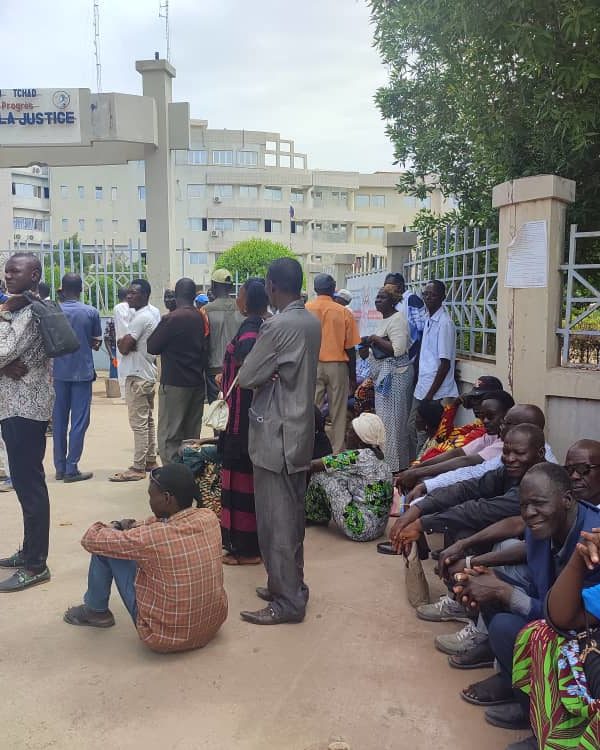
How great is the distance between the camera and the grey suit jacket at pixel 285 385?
3.50 meters

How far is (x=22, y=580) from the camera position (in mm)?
3949

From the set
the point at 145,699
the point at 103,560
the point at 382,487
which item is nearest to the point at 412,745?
the point at 145,699

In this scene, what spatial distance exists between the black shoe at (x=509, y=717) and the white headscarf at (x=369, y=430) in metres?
2.18

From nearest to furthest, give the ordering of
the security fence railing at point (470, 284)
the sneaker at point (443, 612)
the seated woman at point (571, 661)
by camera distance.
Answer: the seated woman at point (571, 661)
the sneaker at point (443, 612)
the security fence railing at point (470, 284)

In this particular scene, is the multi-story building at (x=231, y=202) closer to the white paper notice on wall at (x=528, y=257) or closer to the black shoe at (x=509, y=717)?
the white paper notice on wall at (x=528, y=257)

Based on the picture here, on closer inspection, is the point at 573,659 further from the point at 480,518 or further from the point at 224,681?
the point at 224,681

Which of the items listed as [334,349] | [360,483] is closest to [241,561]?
[360,483]

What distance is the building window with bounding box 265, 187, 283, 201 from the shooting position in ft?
173

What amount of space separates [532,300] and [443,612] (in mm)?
2116

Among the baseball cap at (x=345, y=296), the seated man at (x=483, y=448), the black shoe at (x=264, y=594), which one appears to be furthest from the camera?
the baseball cap at (x=345, y=296)

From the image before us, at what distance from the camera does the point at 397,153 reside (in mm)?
8461

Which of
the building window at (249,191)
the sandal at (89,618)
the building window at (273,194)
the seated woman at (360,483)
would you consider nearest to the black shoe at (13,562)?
the sandal at (89,618)

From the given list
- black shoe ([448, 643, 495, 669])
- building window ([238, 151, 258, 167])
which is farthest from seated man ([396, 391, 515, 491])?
building window ([238, 151, 258, 167])

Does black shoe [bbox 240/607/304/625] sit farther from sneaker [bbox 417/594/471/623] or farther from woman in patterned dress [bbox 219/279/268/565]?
woman in patterned dress [bbox 219/279/268/565]
